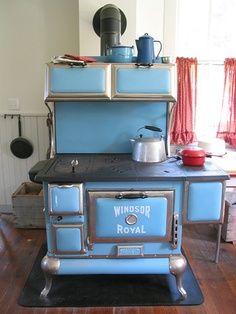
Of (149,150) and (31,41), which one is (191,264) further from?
(31,41)

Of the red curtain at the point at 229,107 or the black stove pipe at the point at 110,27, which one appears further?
the red curtain at the point at 229,107

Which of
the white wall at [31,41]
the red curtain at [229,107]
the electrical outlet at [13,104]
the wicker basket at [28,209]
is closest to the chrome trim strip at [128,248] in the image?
the wicker basket at [28,209]

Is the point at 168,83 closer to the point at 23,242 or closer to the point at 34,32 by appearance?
the point at 34,32

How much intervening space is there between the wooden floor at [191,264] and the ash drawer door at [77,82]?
3.83ft

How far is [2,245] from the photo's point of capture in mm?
2322

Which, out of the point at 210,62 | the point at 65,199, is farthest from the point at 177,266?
the point at 210,62

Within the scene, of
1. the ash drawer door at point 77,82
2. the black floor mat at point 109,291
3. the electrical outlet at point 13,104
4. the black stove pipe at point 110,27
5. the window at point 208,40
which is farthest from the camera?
the electrical outlet at point 13,104

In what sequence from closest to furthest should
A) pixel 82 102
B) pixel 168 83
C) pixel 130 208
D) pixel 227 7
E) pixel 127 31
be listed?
1. pixel 130 208
2. pixel 168 83
3. pixel 82 102
4. pixel 127 31
5. pixel 227 7

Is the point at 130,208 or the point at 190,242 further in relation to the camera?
the point at 190,242

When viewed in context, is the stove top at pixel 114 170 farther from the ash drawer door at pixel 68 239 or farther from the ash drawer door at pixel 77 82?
the ash drawer door at pixel 77 82

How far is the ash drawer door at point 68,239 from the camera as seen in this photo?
1625 millimetres

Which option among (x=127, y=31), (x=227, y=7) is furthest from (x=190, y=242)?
(x=227, y=7)

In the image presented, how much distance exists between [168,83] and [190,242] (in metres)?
1.28

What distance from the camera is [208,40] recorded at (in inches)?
98.9
